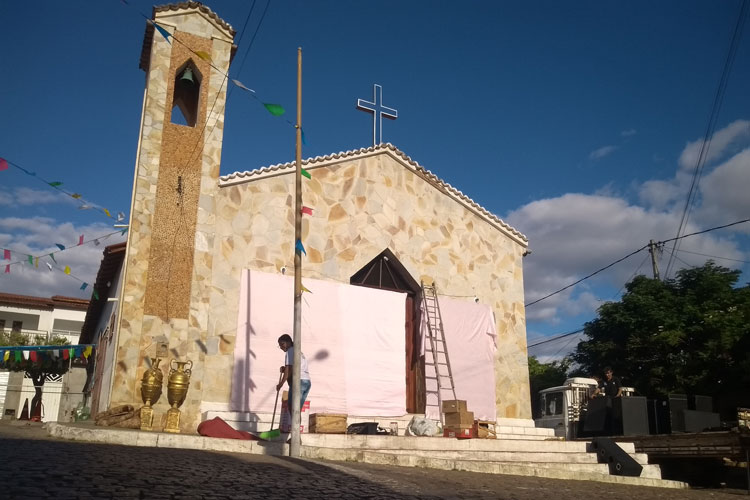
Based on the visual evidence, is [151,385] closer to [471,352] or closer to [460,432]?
[460,432]

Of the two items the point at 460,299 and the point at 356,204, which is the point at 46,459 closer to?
the point at 356,204

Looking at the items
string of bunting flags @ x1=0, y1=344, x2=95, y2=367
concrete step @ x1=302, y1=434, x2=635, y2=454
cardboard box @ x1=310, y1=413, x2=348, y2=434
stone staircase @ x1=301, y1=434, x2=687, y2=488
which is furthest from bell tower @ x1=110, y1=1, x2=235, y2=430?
string of bunting flags @ x1=0, y1=344, x2=95, y2=367

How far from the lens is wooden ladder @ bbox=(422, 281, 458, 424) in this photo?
643 inches

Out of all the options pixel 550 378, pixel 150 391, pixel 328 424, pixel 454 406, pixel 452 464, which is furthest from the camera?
pixel 550 378

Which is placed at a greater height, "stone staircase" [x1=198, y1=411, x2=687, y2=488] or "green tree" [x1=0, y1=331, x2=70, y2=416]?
"green tree" [x1=0, y1=331, x2=70, y2=416]

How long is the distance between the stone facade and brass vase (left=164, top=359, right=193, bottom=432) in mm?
847

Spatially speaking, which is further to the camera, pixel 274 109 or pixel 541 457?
pixel 541 457

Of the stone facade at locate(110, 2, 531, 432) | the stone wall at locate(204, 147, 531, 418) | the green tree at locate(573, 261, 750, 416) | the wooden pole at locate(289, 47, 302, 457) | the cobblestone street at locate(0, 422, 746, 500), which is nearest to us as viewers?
the cobblestone street at locate(0, 422, 746, 500)

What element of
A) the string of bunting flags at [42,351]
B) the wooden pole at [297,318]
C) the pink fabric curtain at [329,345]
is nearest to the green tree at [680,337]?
the pink fabric curtain at [329,345]

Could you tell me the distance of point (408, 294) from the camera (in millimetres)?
17500

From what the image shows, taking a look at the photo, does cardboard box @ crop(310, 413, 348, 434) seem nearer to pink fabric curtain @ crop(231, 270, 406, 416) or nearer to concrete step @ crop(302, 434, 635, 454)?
concrete step @ crop(302, 434, 635, 454)

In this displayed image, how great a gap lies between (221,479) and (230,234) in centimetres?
920

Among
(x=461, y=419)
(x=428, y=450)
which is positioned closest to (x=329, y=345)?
(x=461, y=419)

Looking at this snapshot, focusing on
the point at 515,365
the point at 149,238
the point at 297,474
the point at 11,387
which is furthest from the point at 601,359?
the point at 11,387
